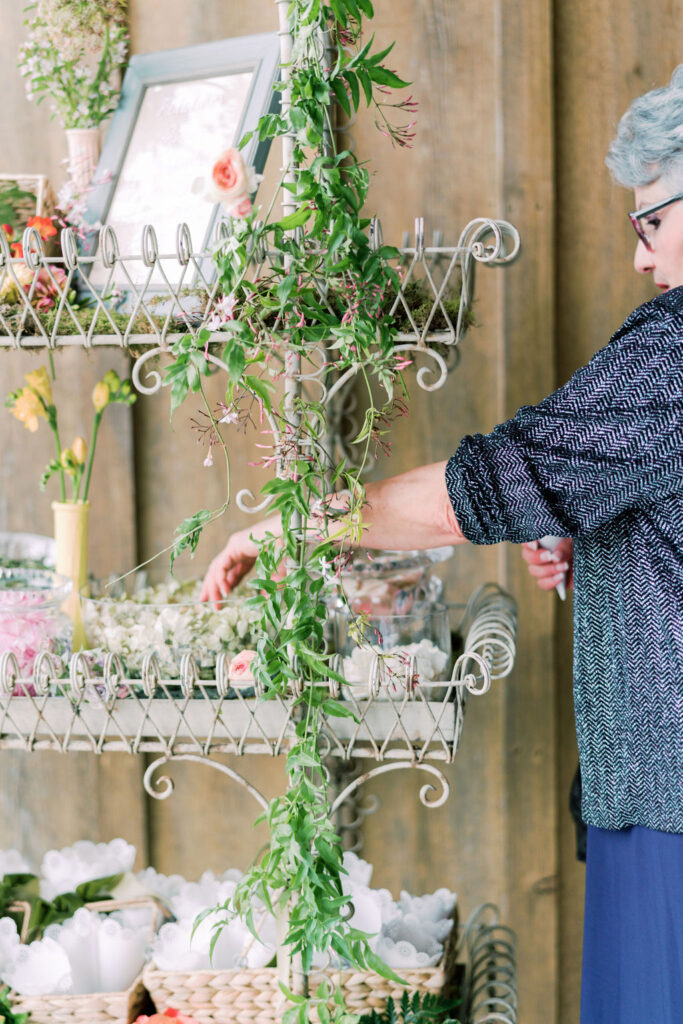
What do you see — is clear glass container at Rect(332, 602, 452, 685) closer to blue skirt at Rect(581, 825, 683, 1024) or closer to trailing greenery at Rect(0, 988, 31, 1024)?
blue skirt at Rect(581, 825, 683, 1024)

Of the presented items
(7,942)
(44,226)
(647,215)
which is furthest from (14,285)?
(7,942)

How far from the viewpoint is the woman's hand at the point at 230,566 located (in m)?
1.11

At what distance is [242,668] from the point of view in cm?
106

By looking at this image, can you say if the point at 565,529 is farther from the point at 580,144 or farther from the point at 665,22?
the point at 665,22

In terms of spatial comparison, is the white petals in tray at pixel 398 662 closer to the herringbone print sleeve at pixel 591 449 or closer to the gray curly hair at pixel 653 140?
the herringbone print sleeve at pixel 591 449

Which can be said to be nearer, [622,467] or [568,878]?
[622,467]

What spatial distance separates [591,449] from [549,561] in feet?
1.36

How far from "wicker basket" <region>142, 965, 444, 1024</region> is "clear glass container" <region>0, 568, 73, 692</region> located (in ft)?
1.38

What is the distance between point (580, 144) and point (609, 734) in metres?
0.93

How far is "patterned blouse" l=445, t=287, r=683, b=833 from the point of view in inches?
36.1

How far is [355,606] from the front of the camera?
124 cm

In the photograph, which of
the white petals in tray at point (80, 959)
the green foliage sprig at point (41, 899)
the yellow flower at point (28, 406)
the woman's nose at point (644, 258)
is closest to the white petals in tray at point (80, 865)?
the green foliage sprig at point (41, 899)

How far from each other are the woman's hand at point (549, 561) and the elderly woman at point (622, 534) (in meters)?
0.20

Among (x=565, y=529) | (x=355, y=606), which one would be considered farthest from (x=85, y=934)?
(x=565, y=529)
